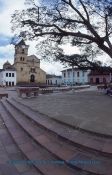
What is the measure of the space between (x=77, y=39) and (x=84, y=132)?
1171 centimetres

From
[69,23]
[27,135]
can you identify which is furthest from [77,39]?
[27,135]

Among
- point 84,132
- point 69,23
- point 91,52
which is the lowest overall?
point 84,132

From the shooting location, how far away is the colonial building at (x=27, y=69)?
72.7 meters

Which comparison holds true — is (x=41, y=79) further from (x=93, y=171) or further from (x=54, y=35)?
(x=93, y=171)

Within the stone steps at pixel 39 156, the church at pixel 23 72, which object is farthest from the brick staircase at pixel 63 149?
the church at pixel 23 72

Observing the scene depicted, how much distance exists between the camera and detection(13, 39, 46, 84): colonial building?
72688mm

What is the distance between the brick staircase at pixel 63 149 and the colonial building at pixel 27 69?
65.4 metres

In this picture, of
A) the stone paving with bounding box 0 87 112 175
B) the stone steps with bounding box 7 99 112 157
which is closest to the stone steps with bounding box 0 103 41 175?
the stone paving with bounding box 0 87 112 175

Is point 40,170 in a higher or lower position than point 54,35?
lower

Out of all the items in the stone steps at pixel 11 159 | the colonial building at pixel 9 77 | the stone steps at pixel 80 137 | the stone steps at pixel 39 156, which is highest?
the colonial building at pixel 9 77

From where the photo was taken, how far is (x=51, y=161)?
14.7 feet

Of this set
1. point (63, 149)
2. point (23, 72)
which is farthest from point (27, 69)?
point (63, 149)

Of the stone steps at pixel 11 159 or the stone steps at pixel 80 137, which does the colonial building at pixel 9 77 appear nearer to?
the stone steps at pixel 11 159

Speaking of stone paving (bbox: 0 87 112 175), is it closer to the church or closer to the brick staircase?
the brick staircase
